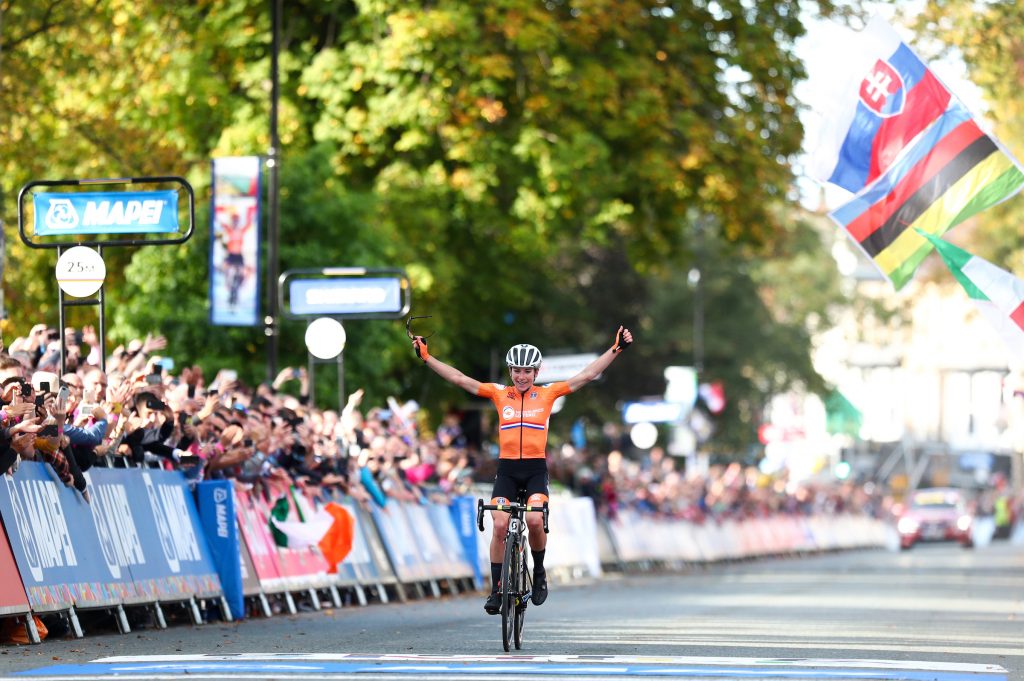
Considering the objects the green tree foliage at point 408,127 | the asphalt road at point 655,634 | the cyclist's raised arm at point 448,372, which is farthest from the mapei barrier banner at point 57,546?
the green tree foliage at point 408,127

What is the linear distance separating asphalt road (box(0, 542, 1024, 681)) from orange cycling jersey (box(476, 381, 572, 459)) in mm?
1344

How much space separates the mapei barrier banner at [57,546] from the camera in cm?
1509

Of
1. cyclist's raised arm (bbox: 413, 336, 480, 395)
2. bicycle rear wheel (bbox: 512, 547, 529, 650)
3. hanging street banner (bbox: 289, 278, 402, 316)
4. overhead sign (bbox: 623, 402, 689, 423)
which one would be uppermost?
hanging street banner (bbox: 289, 278, 402, 316)

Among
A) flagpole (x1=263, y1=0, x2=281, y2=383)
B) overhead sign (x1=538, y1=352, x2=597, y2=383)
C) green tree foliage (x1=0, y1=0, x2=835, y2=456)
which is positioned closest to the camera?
flagpole (x1=263, y1=0, x2=281, y2=383)

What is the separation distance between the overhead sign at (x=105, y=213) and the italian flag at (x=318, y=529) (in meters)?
2.84

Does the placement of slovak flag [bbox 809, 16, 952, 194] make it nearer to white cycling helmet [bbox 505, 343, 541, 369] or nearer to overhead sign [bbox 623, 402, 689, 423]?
white cycling helmet [bbox 505, 343, 541, 369]

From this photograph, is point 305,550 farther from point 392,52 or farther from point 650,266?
point 650,266

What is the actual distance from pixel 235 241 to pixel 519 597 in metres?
12.0

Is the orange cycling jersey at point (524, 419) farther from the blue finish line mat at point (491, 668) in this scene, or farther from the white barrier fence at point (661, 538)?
the white barrier fence at point (661, 538)

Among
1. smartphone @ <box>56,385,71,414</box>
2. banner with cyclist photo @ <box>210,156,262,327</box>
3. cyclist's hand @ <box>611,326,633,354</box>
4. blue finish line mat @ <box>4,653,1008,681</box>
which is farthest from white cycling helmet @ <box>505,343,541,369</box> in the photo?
banner with cyclist photo @ <box>210,156,262,327</box>

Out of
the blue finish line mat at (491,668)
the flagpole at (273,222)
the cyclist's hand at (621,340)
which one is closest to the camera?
the blue finish line mat at (491,668)

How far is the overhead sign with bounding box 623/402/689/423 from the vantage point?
4766cm

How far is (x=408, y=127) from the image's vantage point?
31.3m

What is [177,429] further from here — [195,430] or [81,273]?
[81,273]
